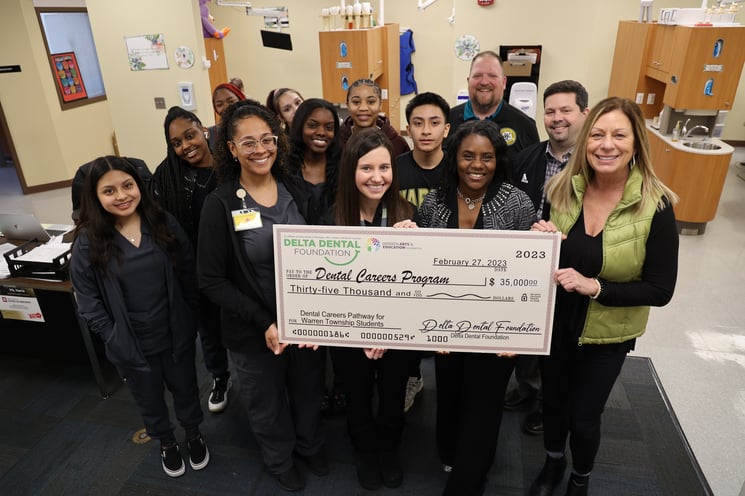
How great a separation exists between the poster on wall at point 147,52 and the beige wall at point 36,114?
1.69m

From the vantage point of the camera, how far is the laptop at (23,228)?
3045 millimetres

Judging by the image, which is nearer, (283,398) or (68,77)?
(283,398)

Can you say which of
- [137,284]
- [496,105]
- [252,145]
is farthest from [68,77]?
[252,145]

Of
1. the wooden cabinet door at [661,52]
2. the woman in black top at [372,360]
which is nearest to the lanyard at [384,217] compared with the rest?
the woman in black top at [372,360]

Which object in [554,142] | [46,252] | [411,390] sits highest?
[554,142]

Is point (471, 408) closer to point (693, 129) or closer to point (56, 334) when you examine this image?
point (56, 334)

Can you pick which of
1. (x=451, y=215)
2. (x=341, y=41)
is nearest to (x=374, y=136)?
(x=451, y=215)

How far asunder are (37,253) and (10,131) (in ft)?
15.0

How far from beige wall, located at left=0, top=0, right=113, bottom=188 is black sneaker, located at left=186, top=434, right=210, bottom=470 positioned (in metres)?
5.64

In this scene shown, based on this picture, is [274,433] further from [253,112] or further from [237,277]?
[253,112]

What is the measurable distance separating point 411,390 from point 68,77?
642 cm

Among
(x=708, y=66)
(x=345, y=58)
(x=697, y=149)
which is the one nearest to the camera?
(x=708, y=66)

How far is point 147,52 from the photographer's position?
5.27 meters

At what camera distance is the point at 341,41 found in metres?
5.48
